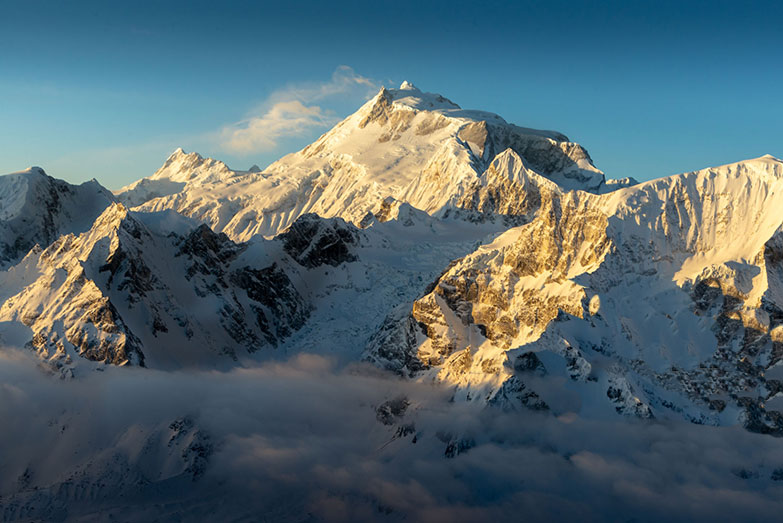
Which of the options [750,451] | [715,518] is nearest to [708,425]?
[750,451]

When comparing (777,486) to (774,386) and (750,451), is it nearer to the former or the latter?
(750,451)

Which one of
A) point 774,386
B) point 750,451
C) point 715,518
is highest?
point 774,386

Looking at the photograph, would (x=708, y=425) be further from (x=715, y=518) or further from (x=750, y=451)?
(x=715, y=518)

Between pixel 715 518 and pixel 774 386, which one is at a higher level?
pixel 774 386

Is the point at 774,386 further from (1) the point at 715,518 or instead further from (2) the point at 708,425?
(1) the point at 715,518

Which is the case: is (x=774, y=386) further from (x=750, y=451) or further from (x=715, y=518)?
(x=715, y=518)

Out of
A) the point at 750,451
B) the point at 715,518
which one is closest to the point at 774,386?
the point at 750,451
